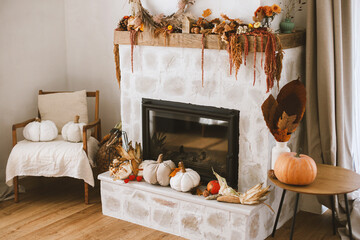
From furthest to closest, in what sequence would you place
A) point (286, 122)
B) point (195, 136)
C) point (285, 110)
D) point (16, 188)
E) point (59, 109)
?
point (59, 109)
point (16, 188)
point (195, 136)
point (285, 110)
point (286, 122)

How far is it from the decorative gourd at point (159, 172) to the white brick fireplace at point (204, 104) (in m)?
0.05

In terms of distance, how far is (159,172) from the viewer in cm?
325

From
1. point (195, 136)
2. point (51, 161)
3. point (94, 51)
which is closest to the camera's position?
point (195, 136)

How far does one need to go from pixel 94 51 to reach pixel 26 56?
620 mm

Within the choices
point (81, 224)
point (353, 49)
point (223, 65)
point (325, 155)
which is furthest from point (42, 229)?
point (353, 49)

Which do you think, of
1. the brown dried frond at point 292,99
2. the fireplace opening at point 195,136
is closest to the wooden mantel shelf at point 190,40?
the brown dried frond at point 292,99

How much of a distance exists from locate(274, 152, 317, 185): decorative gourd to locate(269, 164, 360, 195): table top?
0.12 feet

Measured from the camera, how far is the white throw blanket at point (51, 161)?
11.9 ft

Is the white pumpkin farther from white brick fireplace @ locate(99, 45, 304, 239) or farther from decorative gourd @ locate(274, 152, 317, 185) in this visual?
decorative gourd @ locate(274, 152, 317, 185)

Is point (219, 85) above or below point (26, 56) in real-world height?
below

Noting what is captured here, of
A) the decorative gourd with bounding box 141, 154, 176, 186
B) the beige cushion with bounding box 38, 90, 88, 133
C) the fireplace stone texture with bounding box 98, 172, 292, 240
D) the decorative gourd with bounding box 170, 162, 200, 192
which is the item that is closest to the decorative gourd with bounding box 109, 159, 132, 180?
the fireplace stone texture with bounding box 98, 172, 292, 240

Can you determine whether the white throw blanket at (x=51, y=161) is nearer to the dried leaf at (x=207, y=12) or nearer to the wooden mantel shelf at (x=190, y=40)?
the wooden mantel shelf at (x=190, y=40)

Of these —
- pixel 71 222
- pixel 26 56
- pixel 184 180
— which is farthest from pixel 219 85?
pixel 26 56

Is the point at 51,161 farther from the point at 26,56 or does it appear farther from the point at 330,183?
the point at 330,183
